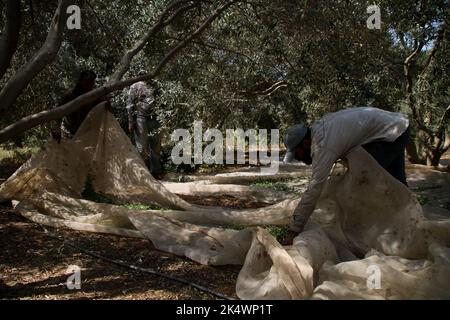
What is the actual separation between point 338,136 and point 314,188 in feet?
1.45

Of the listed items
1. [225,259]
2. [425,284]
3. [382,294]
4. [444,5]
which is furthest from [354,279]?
[444,5]

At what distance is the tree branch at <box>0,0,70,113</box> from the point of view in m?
3.67

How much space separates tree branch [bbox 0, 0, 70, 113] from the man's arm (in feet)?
7.12

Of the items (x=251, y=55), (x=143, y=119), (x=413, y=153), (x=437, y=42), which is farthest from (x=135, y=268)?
(x=413, y=153)

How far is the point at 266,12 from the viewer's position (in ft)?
18.7

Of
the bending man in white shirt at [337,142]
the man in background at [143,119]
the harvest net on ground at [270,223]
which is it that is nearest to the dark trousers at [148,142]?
the man in background at [143,119]

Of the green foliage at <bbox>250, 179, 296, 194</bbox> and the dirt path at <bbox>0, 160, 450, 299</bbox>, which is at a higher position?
the green foliage at <bbox>250, 179, 296, 194</bbox>

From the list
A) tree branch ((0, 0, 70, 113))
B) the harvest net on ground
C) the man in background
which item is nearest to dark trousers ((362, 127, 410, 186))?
the harvest net on ground

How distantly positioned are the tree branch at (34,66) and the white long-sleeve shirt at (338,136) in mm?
2109

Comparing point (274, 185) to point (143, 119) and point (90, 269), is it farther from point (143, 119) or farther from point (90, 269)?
point (90, 269)

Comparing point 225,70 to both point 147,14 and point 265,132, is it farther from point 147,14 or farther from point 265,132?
point 265,132

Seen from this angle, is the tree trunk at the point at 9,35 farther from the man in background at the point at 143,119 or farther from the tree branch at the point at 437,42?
the tree branch at the point at 437,42

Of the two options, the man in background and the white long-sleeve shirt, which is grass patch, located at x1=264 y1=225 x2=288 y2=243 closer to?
the white long-sleeve shirt
